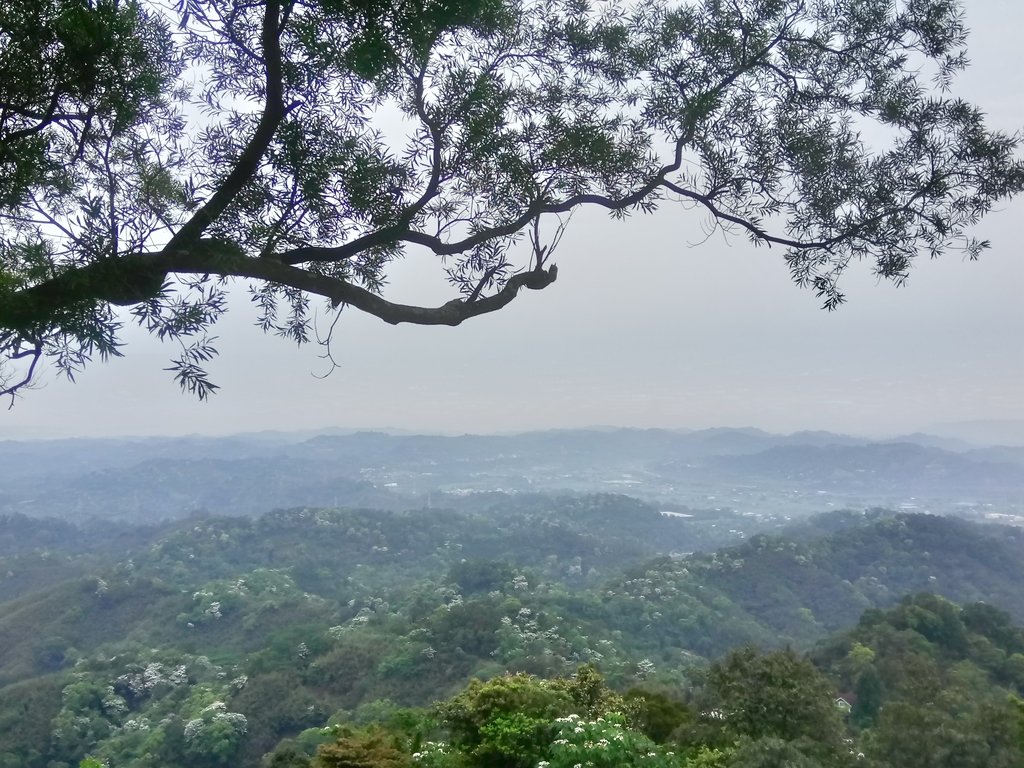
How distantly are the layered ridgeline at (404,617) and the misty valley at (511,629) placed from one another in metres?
0.14

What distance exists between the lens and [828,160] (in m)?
2.88

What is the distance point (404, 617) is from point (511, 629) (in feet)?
22.4

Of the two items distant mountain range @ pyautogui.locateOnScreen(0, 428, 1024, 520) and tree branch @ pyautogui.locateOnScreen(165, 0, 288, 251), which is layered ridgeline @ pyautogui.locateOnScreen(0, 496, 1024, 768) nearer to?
tree branch @ pyautogui.locateOnScreen(165, 0, 288, 251)

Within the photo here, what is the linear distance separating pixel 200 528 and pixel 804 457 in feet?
295

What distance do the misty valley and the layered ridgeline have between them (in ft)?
0.44

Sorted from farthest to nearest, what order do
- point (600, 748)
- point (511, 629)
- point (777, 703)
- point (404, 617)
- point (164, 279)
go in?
point (404, 617) < point (511, 629) < point (777, 703) < point (600, 748) < point (164, 279)

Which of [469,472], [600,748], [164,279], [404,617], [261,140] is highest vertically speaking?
[261,140]

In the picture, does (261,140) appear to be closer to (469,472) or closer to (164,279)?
(164,279)

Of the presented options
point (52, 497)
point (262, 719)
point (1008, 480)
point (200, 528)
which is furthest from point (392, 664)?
point (1008, 480)

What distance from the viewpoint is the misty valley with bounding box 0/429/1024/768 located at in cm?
537

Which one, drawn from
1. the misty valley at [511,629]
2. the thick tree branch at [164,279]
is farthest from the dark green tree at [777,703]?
the thick tree branch at [164,279]

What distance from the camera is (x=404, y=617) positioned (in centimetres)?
3102

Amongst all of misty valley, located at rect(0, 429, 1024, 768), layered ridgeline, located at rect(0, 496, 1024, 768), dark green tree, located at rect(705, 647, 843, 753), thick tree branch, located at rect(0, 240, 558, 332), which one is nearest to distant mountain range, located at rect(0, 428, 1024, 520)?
misty valley, located at rect(0, 429, 1024, 768)

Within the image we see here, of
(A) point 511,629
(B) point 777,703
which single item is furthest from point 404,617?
(B) point 777,703
